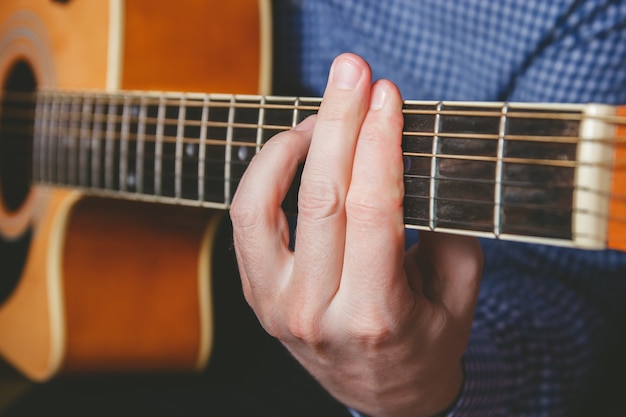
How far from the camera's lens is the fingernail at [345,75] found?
384 millimetres

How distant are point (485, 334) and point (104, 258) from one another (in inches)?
18.1

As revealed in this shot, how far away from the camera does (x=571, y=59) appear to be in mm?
639

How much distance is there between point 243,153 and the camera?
1.58 ft

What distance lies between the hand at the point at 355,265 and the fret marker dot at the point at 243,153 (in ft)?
0.13

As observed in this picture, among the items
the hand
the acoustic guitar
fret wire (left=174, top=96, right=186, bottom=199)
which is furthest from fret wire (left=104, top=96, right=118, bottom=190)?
the hand

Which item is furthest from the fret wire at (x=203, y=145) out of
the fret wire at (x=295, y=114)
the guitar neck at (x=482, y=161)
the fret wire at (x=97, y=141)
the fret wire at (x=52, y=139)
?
the fret wire at (x=52, y=139)

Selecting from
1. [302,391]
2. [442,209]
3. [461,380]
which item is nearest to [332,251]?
[442,209]

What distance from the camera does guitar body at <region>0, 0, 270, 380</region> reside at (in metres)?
0.72

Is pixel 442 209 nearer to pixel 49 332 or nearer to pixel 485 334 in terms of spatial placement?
pixel 485 334

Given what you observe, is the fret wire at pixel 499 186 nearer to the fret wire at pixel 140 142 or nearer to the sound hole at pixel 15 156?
the fret wire at pixel 140 142

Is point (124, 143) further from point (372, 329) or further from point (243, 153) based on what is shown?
point (372, 329)

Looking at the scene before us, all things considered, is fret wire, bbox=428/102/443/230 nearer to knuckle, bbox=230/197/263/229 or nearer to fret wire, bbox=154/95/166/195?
knuckle, bbox=230/197/263/229

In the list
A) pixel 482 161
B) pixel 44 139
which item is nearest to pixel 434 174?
pixel 482 161

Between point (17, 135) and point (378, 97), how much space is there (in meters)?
0.66
